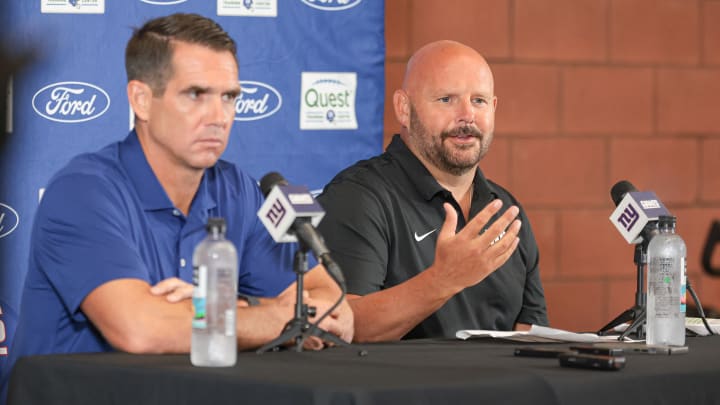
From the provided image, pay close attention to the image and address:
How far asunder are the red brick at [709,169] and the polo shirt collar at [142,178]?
2.53m

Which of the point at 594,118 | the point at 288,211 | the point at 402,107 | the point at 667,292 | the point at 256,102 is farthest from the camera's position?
the point at 594,118

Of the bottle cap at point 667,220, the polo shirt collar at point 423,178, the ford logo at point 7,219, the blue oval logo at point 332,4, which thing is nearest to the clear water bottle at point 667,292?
the bottle cap at point 667,220

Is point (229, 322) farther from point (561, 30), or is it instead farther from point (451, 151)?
point (561, 30)

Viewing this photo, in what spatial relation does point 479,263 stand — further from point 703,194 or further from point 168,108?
point 703,194

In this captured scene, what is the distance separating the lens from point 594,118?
4.12 m

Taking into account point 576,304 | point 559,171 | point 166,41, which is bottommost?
point 576,304

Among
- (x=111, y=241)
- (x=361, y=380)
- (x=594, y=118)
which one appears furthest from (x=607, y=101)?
(x=361, y=380)

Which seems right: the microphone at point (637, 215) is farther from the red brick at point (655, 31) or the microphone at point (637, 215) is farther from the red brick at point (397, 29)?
the red brick at point (655, 31)

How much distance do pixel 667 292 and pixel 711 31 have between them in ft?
8.02

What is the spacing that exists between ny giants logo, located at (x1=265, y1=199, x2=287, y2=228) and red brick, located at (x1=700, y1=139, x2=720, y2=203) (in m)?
2.78

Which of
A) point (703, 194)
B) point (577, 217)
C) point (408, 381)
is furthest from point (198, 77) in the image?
point (703, 194)

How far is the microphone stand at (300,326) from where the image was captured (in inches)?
74.3

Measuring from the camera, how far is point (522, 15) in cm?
397

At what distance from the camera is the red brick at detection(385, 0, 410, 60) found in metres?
3.72
